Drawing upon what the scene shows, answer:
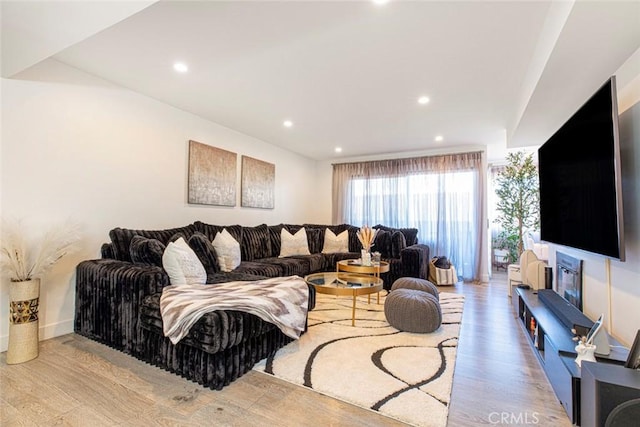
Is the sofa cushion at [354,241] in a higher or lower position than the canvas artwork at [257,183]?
lower

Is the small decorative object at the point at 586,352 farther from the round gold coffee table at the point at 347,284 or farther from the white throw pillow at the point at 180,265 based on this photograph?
the white throw pillow at the point at 180,265

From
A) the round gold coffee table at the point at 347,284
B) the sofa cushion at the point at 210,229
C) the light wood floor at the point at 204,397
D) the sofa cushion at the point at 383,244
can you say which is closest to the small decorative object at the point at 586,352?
the light wood floor at the point at 204,397

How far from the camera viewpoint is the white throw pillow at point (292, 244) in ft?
14.6

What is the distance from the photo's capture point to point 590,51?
176cm

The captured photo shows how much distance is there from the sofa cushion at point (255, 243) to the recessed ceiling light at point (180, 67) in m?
2.11

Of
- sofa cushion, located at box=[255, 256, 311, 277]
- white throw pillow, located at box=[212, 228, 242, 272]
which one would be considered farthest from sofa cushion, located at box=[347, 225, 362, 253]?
white throw pillow, located at box=[212, 228, 242, 272]

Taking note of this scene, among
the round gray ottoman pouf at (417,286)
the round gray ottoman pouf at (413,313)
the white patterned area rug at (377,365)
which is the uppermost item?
the round gray ottoman pouf at (417,286)

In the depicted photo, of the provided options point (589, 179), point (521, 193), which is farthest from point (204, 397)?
point (521, 193)

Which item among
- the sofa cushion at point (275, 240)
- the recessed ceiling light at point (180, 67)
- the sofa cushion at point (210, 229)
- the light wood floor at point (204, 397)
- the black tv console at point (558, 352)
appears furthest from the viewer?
the sofa cushion at point (275, 240)

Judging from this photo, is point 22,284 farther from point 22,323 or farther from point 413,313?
point 413,313

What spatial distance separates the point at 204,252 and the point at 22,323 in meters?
1.33

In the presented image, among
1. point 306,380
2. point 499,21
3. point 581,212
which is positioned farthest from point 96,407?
point 499,21

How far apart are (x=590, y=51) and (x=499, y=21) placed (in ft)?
1.87

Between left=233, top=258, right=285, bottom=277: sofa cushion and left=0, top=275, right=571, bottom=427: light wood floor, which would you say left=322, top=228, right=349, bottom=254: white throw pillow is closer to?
left=233, top=258, right=285, bottom=277: sofa cushion
